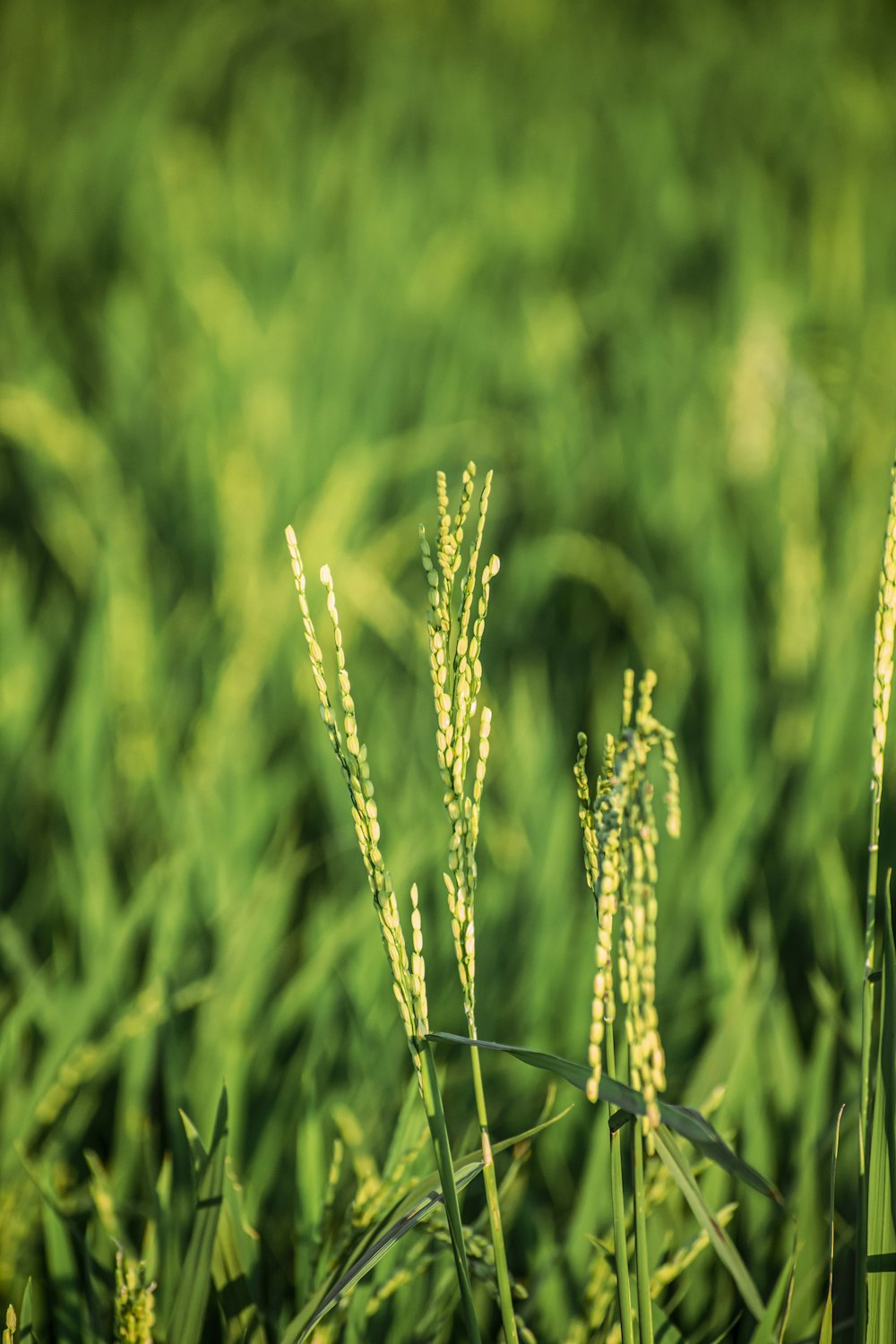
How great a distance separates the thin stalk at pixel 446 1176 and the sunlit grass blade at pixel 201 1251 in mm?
138

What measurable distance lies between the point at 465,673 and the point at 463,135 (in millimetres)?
2617

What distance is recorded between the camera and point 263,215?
2184 mm

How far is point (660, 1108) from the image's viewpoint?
0.40 m

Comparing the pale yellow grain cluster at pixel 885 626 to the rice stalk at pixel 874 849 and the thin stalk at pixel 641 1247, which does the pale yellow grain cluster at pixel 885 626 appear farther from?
the thin stalk at pixel 641 1247

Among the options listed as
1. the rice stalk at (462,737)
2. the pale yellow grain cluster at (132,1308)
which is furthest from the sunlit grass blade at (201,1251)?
the rice stalk at (462,737)

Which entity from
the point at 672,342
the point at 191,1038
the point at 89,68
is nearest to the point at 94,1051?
the point at 191,1038

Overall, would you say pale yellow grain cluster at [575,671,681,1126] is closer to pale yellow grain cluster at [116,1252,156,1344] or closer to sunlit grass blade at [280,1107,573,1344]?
sunlit grass blade at [280,1107,573,1344]

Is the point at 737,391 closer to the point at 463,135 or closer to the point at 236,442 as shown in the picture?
the point at 236,442

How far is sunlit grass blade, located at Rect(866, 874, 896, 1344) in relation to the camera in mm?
435

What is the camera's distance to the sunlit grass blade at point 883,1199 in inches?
17.1

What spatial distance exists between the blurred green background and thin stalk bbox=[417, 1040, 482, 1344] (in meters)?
0.22

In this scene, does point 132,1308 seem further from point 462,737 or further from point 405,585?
point 405,585

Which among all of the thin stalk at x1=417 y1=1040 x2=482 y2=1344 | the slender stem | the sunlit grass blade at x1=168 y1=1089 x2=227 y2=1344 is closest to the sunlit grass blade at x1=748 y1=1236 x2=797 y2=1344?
the slender stem

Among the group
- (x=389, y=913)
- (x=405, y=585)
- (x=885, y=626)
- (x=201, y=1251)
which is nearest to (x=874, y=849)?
(x=885, y=626)
